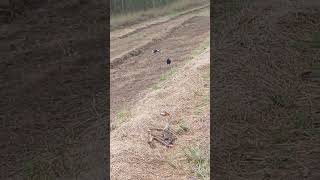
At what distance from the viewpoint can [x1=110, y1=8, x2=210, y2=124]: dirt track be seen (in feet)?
45.8

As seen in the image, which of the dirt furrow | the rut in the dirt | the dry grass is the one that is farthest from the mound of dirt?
the dry grass

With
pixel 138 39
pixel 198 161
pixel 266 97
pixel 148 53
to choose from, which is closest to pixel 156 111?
pixel 266 97

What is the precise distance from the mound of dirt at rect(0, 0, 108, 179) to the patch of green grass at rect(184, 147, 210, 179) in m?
1.18

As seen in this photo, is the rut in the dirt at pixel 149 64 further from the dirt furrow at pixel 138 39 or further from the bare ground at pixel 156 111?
the dirt furrow at pixel 138 39

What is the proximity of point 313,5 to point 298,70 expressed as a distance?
13.8ft

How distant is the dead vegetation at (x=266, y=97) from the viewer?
24.2 ft

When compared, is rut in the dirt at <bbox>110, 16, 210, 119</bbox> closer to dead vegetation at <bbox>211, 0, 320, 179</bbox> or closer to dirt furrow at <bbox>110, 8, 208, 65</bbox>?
dirt furrow at <bbox>110, 8, 208, 65</bbox>

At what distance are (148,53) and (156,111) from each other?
9.32 metres

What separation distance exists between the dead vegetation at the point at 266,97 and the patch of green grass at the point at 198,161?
0.12 metres

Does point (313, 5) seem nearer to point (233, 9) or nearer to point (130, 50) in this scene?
point (233, 9)

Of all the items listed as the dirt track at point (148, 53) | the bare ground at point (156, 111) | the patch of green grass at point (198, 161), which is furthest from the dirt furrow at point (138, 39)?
the patch of green grass at point (198, 161)

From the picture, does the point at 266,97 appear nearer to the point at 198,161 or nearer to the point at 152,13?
the point at 198,161

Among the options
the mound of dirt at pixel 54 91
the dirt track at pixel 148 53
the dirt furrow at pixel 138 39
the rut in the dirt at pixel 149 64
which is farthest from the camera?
the dirt furrow at pixel 138 39

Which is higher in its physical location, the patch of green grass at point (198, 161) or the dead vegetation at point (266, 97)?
the dead vegetation at point (266, 97)
